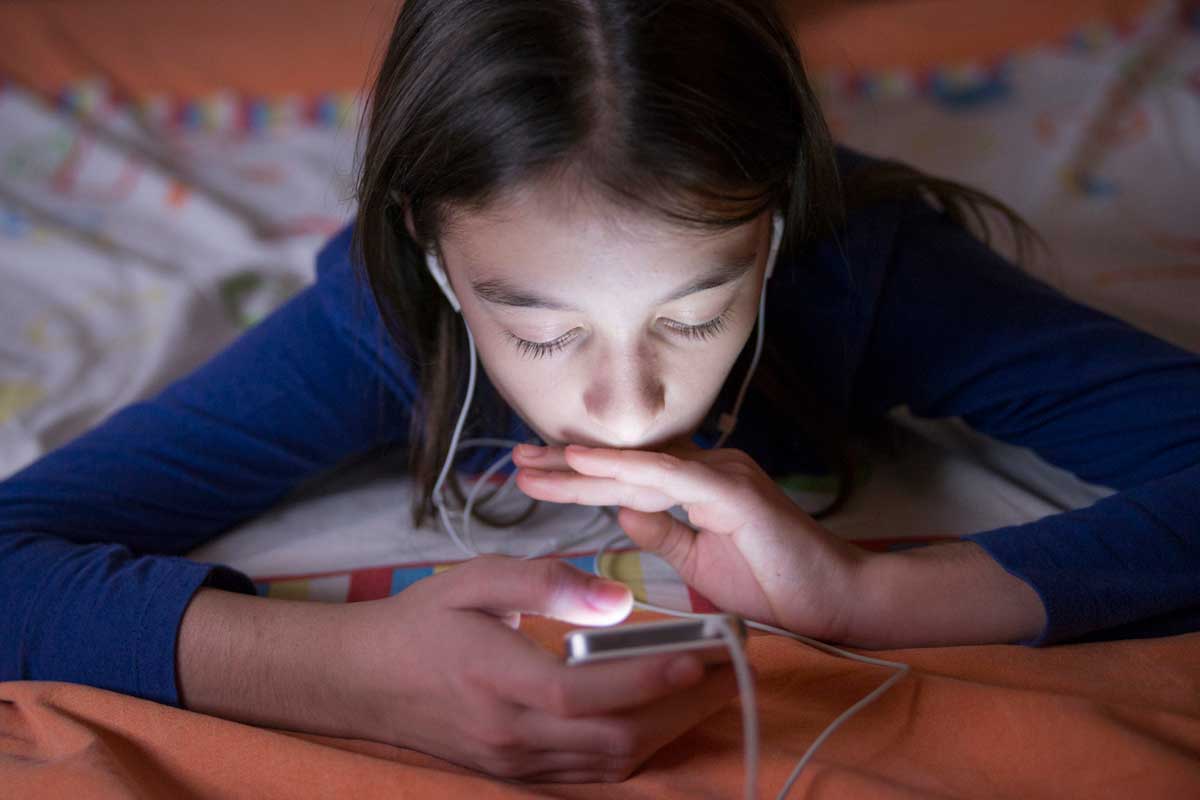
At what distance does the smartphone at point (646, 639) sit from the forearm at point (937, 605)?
212mm

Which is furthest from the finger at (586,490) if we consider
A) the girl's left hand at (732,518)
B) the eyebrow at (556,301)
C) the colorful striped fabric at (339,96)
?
the colorful striped fabric at (339,96)

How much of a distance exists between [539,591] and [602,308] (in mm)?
191

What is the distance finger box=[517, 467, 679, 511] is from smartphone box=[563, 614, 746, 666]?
17 cm

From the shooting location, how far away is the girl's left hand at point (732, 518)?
2.39 ft

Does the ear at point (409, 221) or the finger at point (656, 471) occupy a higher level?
the ear at point (409, 221)

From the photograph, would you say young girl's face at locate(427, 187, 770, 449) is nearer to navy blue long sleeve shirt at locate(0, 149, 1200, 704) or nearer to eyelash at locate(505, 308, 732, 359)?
eyelash at locate(505, 308, 732, 359)

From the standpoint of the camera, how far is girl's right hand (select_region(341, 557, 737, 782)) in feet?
2.00

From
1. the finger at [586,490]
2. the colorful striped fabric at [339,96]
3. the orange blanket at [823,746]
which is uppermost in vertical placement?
the colorful striped fabric at [339,96]

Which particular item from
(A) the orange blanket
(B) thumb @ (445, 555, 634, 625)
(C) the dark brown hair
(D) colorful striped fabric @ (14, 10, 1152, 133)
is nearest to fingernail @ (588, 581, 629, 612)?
(B) thumb @ (445, 555, 634, 625)

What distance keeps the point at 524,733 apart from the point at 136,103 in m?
1.68

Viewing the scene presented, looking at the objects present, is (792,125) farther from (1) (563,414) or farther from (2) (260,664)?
(2) (260,664)

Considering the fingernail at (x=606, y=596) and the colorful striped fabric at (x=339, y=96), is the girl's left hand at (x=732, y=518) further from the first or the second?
the colorful striped fabric at (x=339, y=96)

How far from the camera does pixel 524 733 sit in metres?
0.64

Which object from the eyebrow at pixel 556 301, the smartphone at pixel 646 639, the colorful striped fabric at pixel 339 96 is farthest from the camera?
the colorful striped fabric at pixel 339 96
